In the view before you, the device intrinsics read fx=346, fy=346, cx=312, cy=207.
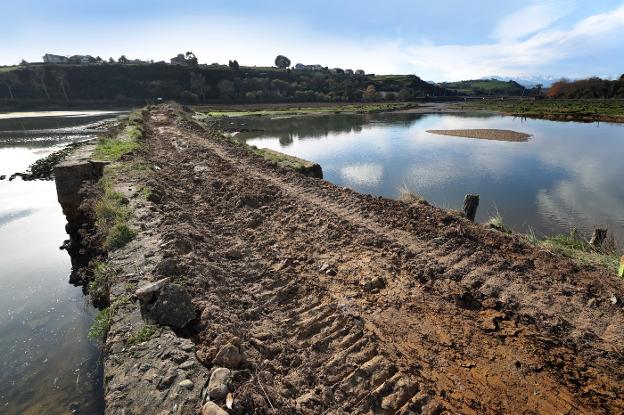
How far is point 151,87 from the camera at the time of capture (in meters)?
105

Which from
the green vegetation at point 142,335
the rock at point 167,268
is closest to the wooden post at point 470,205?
the rock at point 167,268

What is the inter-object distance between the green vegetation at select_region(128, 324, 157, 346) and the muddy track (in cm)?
75

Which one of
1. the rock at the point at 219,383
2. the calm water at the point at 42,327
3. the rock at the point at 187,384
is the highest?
the rock at the point at 219,383

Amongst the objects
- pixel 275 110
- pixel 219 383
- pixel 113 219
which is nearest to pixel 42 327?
pixel 113 219

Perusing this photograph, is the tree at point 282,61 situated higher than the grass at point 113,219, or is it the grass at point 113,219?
the tree at point 282,61

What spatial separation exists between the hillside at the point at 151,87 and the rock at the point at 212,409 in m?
104

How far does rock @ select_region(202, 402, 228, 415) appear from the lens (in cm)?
371

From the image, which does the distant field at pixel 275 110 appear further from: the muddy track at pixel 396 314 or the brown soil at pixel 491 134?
the muddy track at pixel 396 314

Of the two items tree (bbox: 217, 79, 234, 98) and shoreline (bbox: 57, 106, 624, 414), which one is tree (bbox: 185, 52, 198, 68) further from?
shoreline (bbox: 57, 106, 624, 414)

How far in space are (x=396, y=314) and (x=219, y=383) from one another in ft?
11.1

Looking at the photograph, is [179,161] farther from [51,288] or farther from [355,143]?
[355,143]

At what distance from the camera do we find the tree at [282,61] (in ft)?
550

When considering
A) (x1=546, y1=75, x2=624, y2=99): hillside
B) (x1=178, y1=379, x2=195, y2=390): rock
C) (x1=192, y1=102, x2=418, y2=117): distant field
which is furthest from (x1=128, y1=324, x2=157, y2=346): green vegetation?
(x1=546, y1=75, x2=624, y2=99): hillside

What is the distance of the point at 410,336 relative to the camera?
571 centimetres
